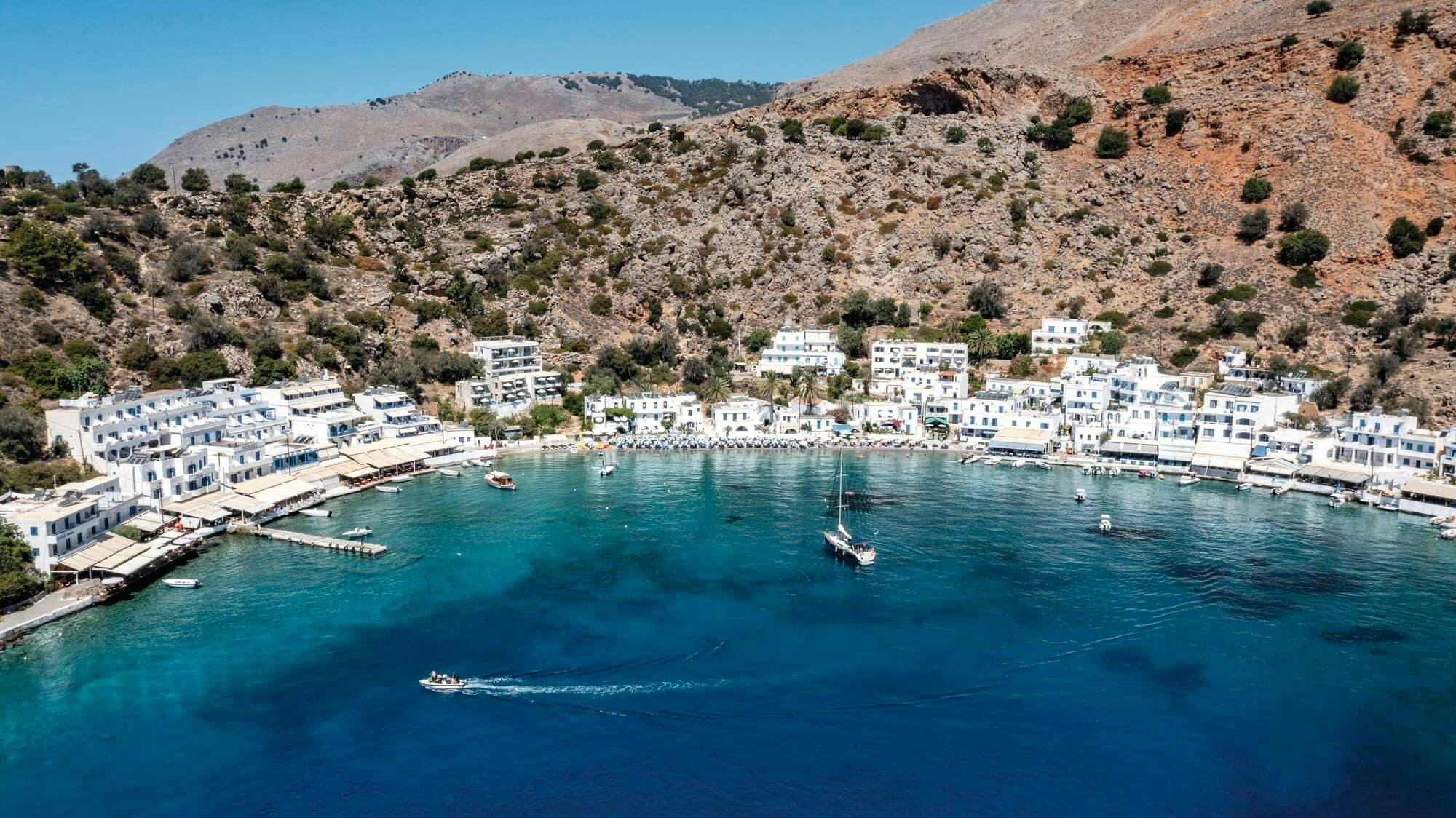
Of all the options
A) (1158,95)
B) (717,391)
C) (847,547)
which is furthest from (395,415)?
(1158,95)

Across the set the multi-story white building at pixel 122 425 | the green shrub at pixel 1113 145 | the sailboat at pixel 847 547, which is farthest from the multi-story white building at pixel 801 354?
the multi-story white building at pixel 122 425

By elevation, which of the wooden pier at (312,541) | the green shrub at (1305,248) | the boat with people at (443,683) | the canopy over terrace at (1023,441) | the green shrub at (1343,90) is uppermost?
the green shrub at (1343,90)

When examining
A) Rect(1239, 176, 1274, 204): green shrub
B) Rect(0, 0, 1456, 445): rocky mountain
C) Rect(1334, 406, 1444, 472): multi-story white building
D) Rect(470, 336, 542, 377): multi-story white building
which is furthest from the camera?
Rect(1239, 176, 1274, 204): green shrub

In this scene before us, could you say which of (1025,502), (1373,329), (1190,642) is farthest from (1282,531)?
(1373,329)

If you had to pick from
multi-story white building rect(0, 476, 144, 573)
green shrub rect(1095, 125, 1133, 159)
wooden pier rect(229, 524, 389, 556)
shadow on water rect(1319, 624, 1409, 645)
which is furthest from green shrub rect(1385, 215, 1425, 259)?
multi-story white building rect(0, 476, 144, 573)

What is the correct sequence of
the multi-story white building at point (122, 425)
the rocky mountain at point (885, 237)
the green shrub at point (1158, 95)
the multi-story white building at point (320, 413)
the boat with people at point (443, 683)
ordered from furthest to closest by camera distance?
the green shrub at point (1158, 95) → the rocky mountain at point (885, 237) → the multi-story white building at point (320, 413) → the multi-story white building at point (122, 425) → the boat with people at point (443, 683)

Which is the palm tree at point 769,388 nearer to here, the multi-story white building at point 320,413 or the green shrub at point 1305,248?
the multi-story white building at point 320,413

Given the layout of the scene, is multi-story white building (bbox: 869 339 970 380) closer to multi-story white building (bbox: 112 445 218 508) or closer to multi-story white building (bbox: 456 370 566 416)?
multi-story white building (bbox: 456 370 566 416)
